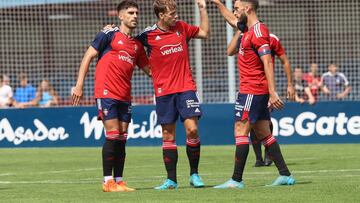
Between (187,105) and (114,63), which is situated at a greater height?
(114,63)

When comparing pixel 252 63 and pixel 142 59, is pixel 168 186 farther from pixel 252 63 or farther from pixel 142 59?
pixel 252 63

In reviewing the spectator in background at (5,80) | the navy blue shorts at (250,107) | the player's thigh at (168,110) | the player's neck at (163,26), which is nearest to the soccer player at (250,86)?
the navy blue shorts at (250,107)

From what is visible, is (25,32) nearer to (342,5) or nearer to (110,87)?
(342,5)

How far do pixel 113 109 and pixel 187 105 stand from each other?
→ 85cm

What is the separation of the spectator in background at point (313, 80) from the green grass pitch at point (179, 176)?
269cm

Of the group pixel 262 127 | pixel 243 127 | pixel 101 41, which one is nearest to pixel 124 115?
pixel 101 41

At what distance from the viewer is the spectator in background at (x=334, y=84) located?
26.2 meters

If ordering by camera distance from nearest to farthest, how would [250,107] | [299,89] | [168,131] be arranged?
[250,107] → [168,131] → [299,89]

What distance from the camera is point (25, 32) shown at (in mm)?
28266

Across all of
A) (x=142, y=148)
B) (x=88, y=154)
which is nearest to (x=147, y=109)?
(x=142, y=148)

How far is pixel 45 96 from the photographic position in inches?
1069

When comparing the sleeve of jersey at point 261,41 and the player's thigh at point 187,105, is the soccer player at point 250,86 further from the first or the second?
the player's thigh at point 187,105

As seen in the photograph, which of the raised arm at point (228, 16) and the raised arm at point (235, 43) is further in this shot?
the raised arm at point (228, 16)

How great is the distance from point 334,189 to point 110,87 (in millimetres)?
2806
